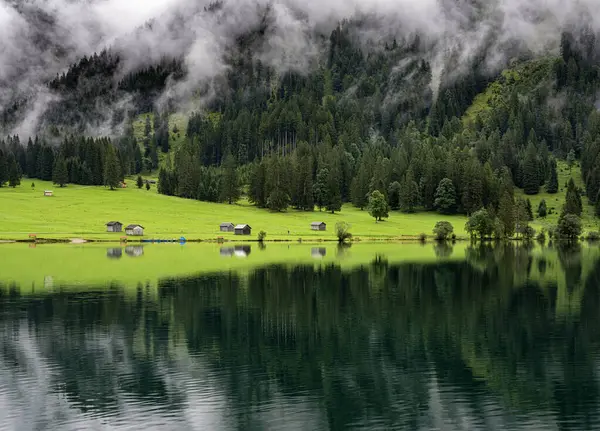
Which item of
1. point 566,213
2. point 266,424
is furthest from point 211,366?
point 566,213

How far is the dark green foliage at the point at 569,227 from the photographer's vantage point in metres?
189

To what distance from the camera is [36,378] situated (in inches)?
1529

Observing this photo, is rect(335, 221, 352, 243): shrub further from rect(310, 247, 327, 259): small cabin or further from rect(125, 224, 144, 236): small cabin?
rect(125, 224, 144, 236): small cabin

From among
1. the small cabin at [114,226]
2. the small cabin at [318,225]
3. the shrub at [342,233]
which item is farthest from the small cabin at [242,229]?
the small cabin at [114,226]

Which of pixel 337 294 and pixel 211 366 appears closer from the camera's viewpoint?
pixel 211 366

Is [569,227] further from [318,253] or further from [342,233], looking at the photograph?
[318,253]

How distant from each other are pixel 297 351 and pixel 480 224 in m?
147

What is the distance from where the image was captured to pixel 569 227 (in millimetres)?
190125

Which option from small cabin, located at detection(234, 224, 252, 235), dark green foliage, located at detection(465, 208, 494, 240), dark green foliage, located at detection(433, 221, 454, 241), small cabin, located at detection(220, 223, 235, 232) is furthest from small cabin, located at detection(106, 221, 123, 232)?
dark green foliage, located at detection(465, 208, 494, 240)

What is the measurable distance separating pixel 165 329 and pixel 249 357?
39.2ft

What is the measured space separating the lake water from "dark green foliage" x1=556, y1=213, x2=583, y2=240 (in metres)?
107

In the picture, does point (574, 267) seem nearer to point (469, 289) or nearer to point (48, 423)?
point (469, 289)

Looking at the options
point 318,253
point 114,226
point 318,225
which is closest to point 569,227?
point 318,225

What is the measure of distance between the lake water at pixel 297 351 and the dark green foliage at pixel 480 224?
9323cm
